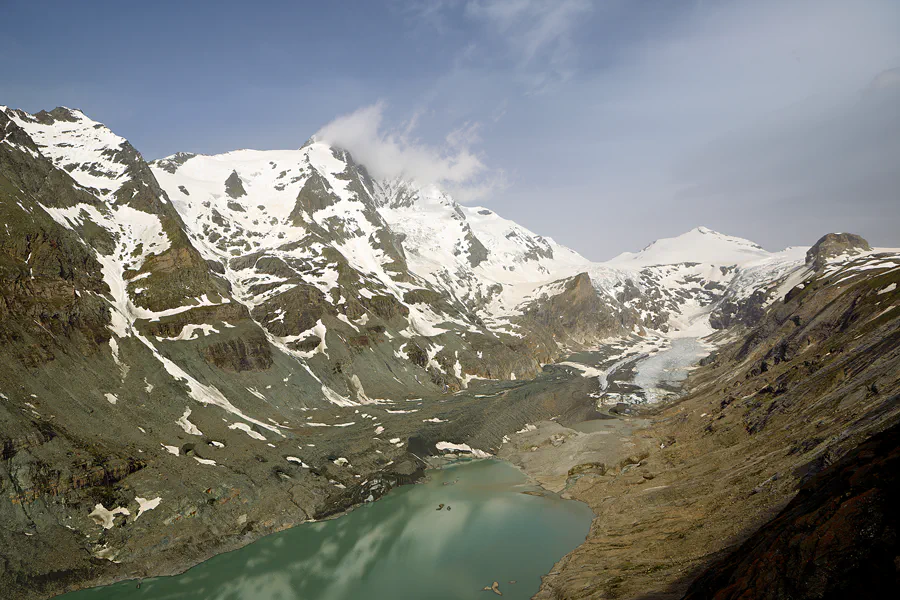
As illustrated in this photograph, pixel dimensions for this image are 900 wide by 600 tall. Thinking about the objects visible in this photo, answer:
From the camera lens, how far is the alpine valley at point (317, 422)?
38.3m

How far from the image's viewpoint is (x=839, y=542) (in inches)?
747

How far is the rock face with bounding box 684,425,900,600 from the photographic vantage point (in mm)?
17500

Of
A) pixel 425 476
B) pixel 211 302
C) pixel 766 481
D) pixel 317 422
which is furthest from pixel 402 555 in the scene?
pixel 211 302

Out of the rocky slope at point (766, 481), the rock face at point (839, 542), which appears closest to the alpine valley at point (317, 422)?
the rock face at point (839, 542)

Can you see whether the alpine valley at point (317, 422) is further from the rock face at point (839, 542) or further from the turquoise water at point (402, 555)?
the turquoise water at point (402, 555)

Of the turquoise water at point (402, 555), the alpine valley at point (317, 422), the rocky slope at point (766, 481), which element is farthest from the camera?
the turquoise water at point (402, 555)

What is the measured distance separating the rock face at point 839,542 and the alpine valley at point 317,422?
113 millimetres

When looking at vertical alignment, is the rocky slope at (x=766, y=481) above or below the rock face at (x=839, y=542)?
below

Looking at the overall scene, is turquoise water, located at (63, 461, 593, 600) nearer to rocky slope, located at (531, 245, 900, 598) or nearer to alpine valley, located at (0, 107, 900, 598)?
alpine valley, located at (0, 107, 900, 598)

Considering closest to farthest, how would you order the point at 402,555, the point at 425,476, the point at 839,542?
the point at 839,542 < the point at 402,555 < the point at 425,476

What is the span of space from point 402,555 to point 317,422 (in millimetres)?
49588

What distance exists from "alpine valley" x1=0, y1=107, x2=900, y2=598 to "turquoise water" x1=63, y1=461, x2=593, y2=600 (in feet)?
9.47

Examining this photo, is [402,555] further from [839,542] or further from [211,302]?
[211,302]

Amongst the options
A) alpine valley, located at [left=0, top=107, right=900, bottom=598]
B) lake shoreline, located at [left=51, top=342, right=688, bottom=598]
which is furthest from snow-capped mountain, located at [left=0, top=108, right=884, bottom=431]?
lake shoreline, located at [left=51, top=342, right=688, bottom=598]
